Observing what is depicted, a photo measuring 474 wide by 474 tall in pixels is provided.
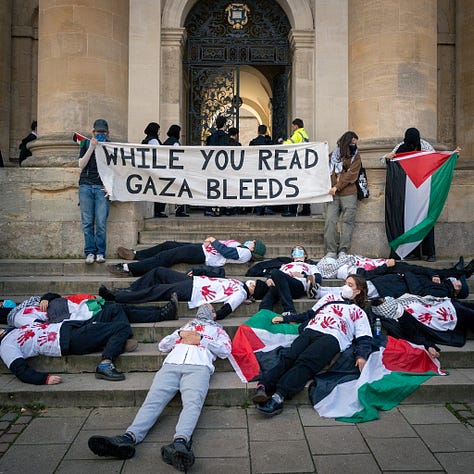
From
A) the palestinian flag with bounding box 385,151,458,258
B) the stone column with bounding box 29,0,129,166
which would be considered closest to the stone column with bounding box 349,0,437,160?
the palestinian flag with bounding box 385,151,458,258

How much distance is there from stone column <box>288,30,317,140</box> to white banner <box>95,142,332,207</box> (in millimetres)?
3950

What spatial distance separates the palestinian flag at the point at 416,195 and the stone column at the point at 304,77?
4.44 metres

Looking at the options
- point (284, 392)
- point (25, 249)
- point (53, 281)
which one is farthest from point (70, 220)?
point (284, 392)

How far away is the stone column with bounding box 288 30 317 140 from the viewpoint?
41.6 ft

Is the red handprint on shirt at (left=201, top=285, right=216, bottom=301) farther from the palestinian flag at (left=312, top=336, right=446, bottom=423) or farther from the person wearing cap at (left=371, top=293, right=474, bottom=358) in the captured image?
the palestinian flag at (left=312, top=336, right=446, bottom=423)

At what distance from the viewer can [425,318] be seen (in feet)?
20.1

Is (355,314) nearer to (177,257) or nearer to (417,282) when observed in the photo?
(417,282)

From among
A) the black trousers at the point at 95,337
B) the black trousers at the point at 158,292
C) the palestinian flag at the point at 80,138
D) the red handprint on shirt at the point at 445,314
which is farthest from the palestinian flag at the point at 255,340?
the palestinian flag at the point at 80,138

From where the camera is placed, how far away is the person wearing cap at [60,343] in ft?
17.2

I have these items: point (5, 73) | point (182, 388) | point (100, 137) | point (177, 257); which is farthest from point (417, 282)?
point (5, 73)

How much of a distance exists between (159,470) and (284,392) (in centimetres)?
145

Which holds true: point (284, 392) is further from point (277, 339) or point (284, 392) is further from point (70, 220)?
point (70, 220)

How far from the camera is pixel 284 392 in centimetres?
501

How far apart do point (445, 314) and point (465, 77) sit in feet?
30.6
